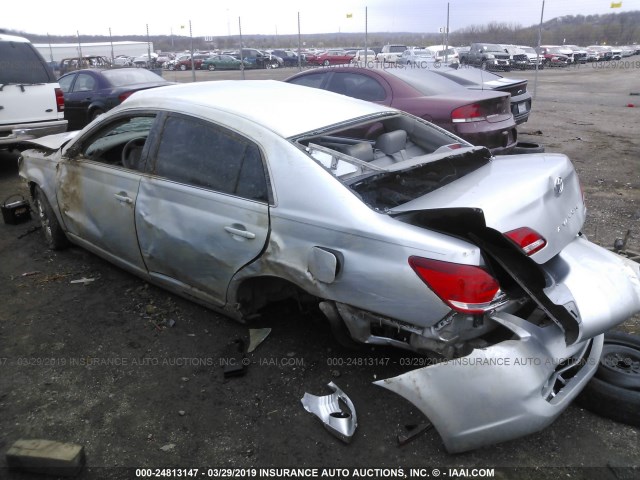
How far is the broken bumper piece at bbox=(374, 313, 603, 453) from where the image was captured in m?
2.11

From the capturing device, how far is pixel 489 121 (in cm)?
613

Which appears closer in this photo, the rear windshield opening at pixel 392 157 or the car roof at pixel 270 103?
the rear windshield opening at pixel 392 157

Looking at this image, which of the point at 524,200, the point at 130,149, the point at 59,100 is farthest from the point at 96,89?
the point at 524,200

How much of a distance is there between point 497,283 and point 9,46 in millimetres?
7939

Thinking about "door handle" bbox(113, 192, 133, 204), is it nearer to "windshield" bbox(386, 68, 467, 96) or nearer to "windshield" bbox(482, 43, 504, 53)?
"windshield" bbox(386, 68, 467, 96)

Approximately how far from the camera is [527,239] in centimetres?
232

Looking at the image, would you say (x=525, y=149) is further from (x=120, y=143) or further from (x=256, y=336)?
(x=120, y=143)

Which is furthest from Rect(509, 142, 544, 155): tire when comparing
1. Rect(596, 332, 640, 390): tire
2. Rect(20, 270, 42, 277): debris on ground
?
Rect(20, 270, 42, 277): debris on ground

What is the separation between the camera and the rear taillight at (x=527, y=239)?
2281mm

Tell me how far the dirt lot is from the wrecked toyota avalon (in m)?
0.29

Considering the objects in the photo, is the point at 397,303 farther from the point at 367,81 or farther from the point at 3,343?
the point at 367,81

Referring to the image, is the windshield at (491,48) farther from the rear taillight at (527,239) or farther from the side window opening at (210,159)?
the rear taillight at (527,239)

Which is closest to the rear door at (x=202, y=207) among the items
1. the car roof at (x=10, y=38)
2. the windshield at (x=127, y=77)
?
the car roof at (x=10, y=38)

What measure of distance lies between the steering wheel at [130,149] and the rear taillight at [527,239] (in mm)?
2493
